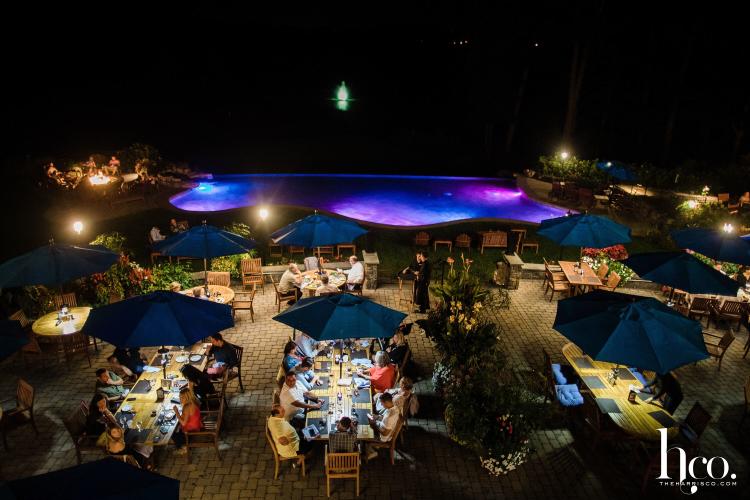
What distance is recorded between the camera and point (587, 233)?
11508mm

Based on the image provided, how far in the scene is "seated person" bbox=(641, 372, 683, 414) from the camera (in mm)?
7762

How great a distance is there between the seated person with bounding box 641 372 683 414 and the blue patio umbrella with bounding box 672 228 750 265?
4279mm

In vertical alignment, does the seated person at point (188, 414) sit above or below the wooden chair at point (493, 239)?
below

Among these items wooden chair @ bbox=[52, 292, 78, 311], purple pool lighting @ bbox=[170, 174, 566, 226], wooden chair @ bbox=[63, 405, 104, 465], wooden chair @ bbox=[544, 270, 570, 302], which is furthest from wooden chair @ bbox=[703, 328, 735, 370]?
wooden chair @ bbox=[52, 292, 78, 311]

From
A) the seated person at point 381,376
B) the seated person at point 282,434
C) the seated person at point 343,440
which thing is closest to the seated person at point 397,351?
the seated person at point 381,376

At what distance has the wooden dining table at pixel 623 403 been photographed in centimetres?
721

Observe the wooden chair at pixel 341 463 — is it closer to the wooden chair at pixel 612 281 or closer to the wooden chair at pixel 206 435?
the wooden chair at pixel 206 435

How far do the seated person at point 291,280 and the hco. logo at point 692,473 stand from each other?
317 inches

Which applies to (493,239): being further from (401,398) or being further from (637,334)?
(401,398)

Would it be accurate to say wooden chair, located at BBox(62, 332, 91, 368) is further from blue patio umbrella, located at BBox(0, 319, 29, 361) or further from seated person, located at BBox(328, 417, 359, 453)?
seated person, located at BBox(328, 417, 359, 453)

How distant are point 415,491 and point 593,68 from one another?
34271 mm

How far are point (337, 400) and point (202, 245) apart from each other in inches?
193

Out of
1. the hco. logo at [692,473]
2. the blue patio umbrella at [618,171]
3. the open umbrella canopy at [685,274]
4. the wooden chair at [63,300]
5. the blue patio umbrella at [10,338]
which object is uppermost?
the blue patio umbrella at [618,171]

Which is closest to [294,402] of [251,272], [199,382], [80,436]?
[199,382]
